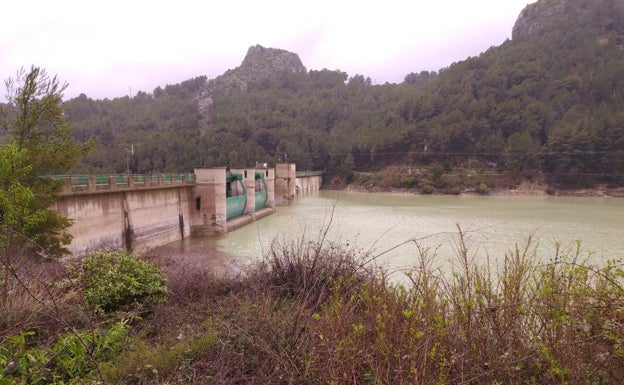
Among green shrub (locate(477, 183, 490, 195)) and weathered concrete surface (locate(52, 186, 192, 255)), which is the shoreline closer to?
green shrub (locate(477, 183, 490, 195))

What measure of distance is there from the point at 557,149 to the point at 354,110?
65232 millimetres

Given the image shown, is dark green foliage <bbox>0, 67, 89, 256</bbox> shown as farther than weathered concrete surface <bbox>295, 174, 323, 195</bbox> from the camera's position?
No

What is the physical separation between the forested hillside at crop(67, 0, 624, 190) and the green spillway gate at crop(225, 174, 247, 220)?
2573 cm

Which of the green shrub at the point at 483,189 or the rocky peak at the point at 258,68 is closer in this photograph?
the green shrub at the point at 483,189

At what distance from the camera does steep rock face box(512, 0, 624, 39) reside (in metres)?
92.1

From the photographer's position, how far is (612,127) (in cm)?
5519

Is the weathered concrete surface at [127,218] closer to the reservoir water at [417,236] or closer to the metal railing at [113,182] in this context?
the metal railing at [113,182]

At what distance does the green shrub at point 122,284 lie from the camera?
5.65 m

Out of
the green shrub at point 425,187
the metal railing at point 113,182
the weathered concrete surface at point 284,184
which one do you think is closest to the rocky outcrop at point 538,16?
the green shrub at point 425,187

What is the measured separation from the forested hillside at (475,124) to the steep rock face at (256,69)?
133ft

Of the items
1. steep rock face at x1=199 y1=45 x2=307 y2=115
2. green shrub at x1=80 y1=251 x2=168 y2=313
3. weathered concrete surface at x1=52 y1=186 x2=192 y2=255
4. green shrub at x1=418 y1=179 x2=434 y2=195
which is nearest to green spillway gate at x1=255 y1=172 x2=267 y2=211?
weathered concrete surface at x1=52 y1=186 x2=192 y2=255

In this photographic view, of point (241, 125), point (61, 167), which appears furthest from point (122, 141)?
point (61, 167)

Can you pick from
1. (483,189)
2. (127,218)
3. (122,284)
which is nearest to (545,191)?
(483,189)

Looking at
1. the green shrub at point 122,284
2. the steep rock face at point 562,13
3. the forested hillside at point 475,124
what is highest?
the steep rock face at point 562,13
